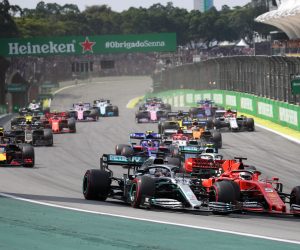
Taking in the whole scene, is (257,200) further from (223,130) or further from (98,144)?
(223,130)

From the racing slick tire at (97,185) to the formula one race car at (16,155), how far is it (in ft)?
32.9

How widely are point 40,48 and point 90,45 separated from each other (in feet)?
14.9

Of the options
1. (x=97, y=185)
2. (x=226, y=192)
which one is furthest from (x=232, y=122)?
(x=226, y=192)

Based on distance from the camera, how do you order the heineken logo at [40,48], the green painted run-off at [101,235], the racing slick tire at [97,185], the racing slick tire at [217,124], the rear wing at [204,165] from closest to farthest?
1. the green painted run-off at [101,235]
2. the racing slick tire at [97,185]
3. the rear wing at [204,165]
4. the racing slick tire at [217,124]
5. the heineken logo at [40,48]

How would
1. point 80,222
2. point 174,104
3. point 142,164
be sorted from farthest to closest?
1. point 174,104
2. point 142,164
3. point 80,222

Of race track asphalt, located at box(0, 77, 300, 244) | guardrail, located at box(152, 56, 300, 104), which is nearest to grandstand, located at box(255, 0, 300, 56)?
guardrail, located at box(152, 56, 300, 104)

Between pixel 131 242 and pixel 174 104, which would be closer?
pixel 131 242

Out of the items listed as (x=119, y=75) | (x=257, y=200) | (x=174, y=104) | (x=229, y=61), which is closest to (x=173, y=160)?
(x=257, y=200)

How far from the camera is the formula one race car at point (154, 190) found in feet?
61.5

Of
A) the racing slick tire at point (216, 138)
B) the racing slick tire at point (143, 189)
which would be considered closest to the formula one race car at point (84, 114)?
the racing slick tire at point (216, 138)

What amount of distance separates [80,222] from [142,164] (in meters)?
6.39

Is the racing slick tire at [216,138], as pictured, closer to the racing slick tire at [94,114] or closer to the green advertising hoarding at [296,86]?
the green advertising hoarding at [296,86]

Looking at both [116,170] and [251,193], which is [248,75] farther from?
[251,193]

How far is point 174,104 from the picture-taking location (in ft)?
290
